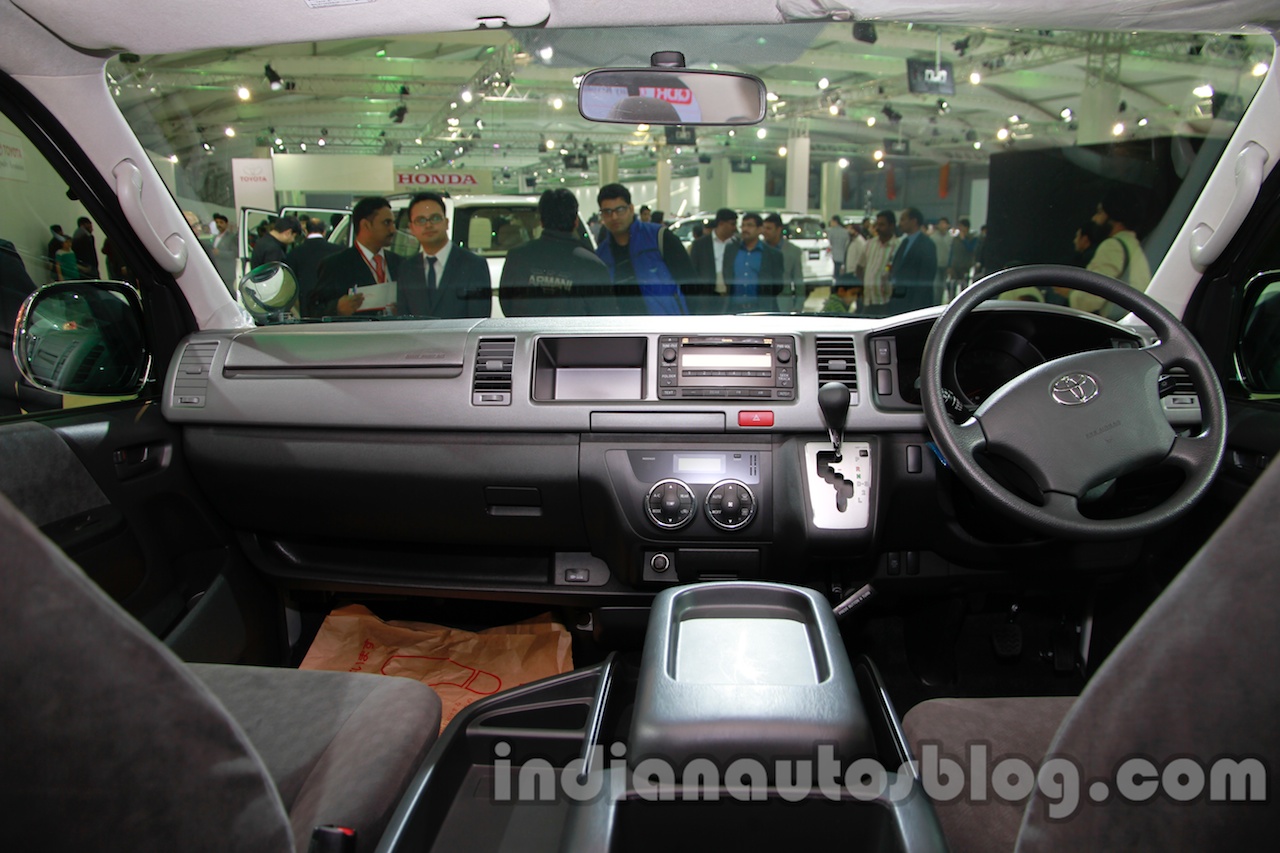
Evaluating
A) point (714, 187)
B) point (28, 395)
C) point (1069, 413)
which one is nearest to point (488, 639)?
point (28, 395)

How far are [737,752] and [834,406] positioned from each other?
120cm

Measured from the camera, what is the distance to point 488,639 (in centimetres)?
270

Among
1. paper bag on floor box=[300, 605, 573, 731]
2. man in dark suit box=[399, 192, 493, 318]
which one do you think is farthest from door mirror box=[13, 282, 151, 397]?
paper bag on floor box=[300, 605, 573, 731]

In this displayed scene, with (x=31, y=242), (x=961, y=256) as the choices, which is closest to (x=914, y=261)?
(x=961, y=256)

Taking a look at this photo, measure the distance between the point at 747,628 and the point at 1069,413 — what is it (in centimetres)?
96

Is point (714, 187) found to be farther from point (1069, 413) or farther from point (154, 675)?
point (154, 675)

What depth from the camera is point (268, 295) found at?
2691 mm

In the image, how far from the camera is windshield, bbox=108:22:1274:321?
273 cm

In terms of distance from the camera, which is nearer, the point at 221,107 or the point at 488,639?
the point at 488,639

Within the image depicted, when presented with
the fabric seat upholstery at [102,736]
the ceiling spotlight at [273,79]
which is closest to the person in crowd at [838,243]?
the ceiling spotlight at [273,79]

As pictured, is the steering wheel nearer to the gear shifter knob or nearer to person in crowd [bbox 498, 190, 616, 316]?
the gear shifter knob

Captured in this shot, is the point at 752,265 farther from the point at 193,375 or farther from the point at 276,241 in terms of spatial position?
the point at 193,375

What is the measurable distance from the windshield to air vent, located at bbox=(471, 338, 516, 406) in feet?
1.72

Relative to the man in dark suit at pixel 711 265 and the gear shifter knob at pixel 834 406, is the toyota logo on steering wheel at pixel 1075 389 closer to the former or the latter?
the gear shifter knob at pixel 834 406
